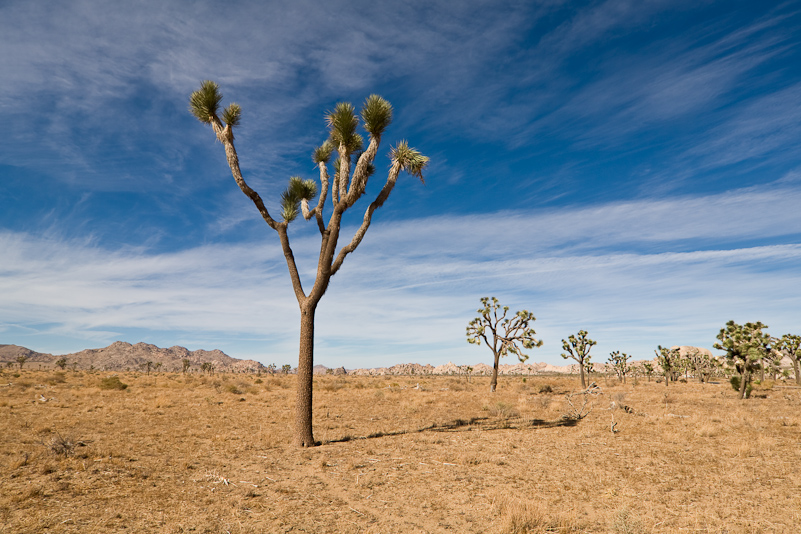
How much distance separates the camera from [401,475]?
9422mm

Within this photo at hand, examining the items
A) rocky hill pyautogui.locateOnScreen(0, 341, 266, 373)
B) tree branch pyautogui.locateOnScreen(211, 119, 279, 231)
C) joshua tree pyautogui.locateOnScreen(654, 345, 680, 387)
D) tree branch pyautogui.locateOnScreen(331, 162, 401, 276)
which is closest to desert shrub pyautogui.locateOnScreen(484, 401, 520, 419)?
tree branch pyautogui.locateOnScreen(331, 162, 401, 276)

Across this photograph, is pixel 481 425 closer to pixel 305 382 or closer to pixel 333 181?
pixel 305 382

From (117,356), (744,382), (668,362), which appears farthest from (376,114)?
(117,356)

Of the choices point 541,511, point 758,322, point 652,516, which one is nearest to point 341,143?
point 541,511

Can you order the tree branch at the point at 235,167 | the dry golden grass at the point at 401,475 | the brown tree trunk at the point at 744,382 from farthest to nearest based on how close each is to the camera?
1. the brown tree trunk at the point at 744,382
2. the tree branch at the point at 235,167
3. the dry golden grass at the point at 401,475

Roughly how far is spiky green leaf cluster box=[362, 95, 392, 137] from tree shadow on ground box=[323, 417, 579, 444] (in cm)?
1074

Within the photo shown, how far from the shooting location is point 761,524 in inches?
264

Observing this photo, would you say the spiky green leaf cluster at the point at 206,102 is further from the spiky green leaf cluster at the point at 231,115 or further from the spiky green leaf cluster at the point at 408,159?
the spiky green leaf cluster at the point at 408,159

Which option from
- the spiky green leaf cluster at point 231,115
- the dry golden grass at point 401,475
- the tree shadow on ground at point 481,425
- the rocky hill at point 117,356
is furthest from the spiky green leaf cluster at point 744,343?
the rocky hill at point 117,356

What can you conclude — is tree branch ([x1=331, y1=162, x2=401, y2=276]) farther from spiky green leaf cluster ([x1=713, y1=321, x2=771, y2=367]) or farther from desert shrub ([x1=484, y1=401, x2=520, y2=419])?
spiky green leaf cluster ([x1=713, y1=321, x2=771, y2=367])

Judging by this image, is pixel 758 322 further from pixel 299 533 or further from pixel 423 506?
pixel 299 533

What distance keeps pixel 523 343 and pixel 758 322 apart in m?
18.8

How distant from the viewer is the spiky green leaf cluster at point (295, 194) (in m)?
14.8

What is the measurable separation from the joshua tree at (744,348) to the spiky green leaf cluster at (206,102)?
118 feet
